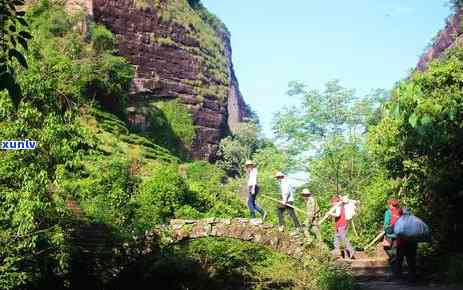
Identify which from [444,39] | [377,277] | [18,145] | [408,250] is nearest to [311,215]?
[377,277]

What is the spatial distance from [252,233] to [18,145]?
204 inches

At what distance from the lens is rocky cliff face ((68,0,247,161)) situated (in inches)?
1531

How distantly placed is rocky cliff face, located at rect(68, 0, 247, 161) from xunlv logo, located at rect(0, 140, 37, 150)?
26.0 metres

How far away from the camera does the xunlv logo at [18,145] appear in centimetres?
1072

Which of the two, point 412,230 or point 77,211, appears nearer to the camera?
point 412,230

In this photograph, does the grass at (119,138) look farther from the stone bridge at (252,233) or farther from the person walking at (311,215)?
the person walking at (311,215)

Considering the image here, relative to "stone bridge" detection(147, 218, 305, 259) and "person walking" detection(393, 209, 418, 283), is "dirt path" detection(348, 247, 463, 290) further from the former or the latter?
"stone bridge" detection(147, 218, 305, 259)

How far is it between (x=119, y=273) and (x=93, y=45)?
22968 mm

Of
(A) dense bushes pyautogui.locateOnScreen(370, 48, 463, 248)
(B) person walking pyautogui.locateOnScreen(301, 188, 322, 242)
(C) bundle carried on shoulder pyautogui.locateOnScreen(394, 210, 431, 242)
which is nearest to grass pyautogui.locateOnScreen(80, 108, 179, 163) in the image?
(B) person walking pyautogui.locateOnScreen(301, 188, 322, 242)

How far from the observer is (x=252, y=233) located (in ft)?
41.0

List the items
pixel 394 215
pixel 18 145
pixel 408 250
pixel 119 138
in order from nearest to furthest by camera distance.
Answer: pixel 408 250, pixel 394 215, pixel 18 145, pixel 119 138

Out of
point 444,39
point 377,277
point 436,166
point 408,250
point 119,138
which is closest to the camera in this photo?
point 408,250

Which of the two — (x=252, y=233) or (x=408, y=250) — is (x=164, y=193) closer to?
(x=252, y=233)

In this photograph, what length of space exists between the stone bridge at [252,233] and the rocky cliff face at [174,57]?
81.8 ft
